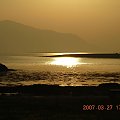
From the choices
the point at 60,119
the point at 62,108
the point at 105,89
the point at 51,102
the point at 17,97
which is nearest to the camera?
the point at 60,119

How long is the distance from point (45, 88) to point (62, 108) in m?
9.77

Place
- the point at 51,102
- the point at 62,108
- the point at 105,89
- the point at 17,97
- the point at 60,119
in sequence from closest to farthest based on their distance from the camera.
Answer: the point at 60,119
the point at 62,108
the point at 51,102
the point at 17,97
the point at 105,89

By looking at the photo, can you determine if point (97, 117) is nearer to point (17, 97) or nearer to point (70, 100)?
point (70, 100)

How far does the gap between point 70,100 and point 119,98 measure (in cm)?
341

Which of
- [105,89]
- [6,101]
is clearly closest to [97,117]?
[6,101]

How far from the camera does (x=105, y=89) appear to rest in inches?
1363

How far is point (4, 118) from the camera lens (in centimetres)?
2277

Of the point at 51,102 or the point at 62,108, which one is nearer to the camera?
the point at 62,108

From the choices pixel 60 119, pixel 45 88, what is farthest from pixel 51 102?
pixel 45 88

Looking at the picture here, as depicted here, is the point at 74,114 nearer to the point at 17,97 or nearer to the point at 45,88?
the point at 17,97
